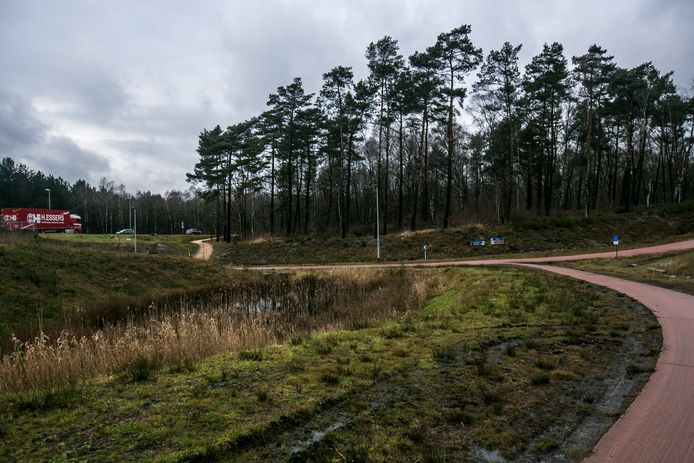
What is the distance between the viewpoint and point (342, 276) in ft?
70.4

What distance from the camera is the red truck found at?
149 ft

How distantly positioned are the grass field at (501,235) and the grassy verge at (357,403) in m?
22.1

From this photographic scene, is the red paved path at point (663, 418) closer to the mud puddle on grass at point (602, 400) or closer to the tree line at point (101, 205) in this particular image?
the mud puddle on grass at point (602, 400)

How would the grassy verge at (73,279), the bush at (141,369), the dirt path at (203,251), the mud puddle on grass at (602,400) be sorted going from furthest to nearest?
the dirt path at (203,251) < the grassy verge at (73,279) < the bush at (141,369) < the mud puddle on grass at (602,400)

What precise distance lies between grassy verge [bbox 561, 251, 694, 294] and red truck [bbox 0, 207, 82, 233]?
5070 centimetres

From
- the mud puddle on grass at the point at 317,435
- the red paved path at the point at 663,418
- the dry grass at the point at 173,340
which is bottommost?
the dry grass at the point at 173,340

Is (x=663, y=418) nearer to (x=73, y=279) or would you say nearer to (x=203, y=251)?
(x=73, y=279)

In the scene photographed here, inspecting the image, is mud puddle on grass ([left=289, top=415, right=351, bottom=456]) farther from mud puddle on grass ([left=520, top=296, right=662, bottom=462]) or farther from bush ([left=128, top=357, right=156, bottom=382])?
bush ([left=128, top=357, right=156, bottom=382])

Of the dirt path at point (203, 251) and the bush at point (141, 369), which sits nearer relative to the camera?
the bush at point (141, 369)

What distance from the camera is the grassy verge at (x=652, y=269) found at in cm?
1311

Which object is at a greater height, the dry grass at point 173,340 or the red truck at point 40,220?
the red truck at point 40,220

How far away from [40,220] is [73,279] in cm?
4088

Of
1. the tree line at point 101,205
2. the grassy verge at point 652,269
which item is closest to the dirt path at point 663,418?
the grassy verge at point 652,269

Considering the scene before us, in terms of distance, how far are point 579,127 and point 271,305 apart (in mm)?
43613
